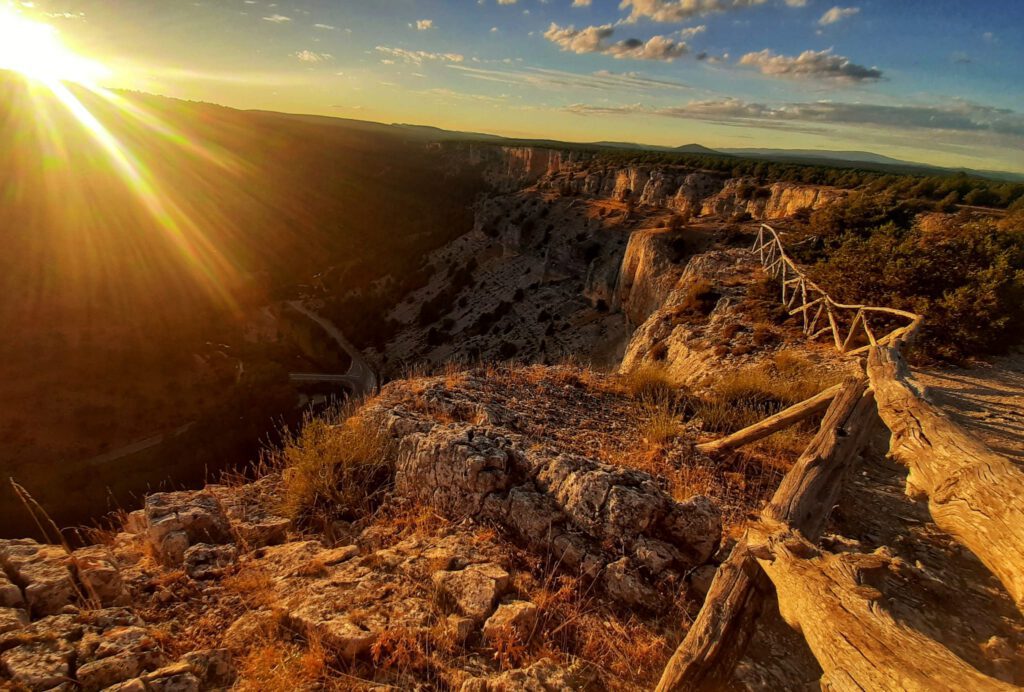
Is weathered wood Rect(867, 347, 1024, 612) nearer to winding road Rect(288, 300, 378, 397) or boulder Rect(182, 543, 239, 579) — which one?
boulder Rect(182, 543, 239, 579)

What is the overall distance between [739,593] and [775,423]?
3.61 meters

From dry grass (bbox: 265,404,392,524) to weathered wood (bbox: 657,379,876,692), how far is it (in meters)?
3.93

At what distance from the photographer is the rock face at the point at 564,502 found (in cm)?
408

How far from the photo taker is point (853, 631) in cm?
212

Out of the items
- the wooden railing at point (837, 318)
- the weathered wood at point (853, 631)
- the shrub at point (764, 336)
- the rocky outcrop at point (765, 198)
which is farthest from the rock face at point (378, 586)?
the rocky outcrop at point (765, 198)

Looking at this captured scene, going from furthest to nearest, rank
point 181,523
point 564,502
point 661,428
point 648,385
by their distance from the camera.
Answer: point 648,385 < point 661,428 < point 181,523 < point 564,502

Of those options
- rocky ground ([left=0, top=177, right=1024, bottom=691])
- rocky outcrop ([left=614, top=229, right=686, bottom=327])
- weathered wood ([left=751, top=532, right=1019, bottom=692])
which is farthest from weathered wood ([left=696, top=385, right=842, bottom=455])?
rocky outcrop ([left=614, top=229, right=686, bottom=327])

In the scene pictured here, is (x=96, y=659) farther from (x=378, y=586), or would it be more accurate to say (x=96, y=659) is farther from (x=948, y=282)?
(x=948, y=282)

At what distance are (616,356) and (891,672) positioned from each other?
25.0 m

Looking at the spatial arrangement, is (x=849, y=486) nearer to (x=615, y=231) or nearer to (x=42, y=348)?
(x=615, y=231)

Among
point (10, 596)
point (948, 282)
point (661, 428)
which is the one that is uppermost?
point (948, 282)

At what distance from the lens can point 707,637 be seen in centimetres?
274

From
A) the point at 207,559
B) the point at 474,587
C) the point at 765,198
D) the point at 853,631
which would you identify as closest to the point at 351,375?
the point at 207,559

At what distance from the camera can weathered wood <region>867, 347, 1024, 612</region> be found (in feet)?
7.61
